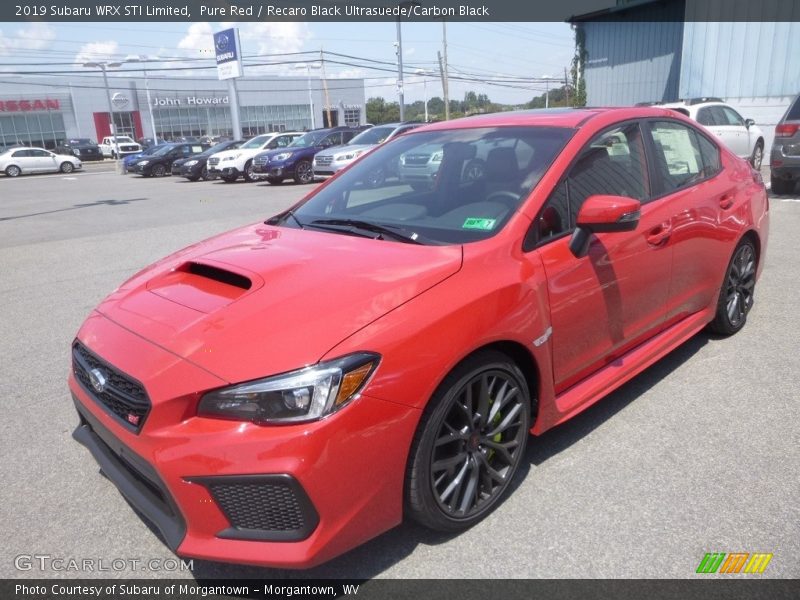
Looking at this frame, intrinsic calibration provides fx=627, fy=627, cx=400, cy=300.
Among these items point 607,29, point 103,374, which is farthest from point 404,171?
point 607,29

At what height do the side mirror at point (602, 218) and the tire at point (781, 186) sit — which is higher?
the side mirror at point (602, 218)

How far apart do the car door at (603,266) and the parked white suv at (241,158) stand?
62.6 ft

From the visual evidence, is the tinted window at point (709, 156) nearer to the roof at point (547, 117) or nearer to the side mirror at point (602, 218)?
the roof at point (547, 117)

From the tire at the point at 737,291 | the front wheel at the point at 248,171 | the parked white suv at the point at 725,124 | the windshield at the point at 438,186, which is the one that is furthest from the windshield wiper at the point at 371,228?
the front wheel at the point at 248,171

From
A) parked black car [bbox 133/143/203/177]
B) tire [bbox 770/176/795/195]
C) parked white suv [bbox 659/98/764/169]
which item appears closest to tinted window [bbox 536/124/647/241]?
tire [bbox 770/176/795/195]

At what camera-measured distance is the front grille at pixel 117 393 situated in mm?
2236

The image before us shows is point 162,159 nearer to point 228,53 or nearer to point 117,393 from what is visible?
point 228,53

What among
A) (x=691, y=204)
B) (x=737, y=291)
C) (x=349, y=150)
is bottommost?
(x=737, y=291)

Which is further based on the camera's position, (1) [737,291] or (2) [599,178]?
(1) [737,291]

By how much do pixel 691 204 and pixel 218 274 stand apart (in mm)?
2803

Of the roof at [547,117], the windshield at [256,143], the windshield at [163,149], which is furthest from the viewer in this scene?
the windshield at [163,149]

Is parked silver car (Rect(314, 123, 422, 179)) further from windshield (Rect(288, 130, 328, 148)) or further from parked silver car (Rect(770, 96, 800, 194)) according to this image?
parked silver car (Rect(770, 96, 800, 194))

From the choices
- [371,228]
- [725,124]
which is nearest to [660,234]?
[371,228]

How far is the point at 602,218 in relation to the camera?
2.84m
